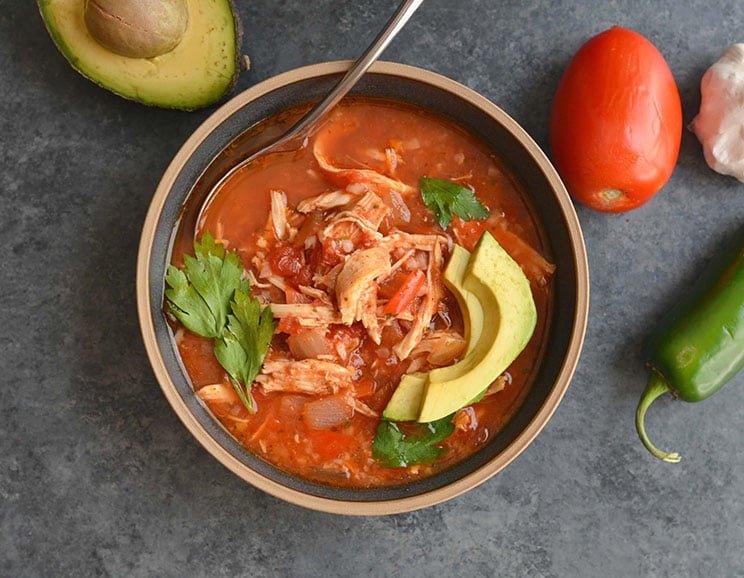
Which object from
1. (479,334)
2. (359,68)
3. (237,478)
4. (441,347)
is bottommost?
(237,478)

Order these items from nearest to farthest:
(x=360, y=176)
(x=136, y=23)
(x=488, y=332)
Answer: (x=136, y=23), (x=488, y=332), (x=360, y=176)

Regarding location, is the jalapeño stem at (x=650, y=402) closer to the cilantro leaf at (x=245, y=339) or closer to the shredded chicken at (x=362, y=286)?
the shredded chicken at (x=362, y=286)

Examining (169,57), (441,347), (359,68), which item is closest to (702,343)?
(441,347)

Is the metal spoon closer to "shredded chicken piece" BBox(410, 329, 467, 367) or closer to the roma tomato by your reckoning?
the roma tomato

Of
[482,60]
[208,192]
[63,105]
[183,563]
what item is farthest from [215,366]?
[482,60]

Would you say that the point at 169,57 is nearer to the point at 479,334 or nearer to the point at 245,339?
the point at 245,339

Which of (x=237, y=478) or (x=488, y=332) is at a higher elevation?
(x=488, y=332)

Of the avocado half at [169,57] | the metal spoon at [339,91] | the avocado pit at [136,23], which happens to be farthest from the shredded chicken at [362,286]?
the avocado pit at [136,23]
